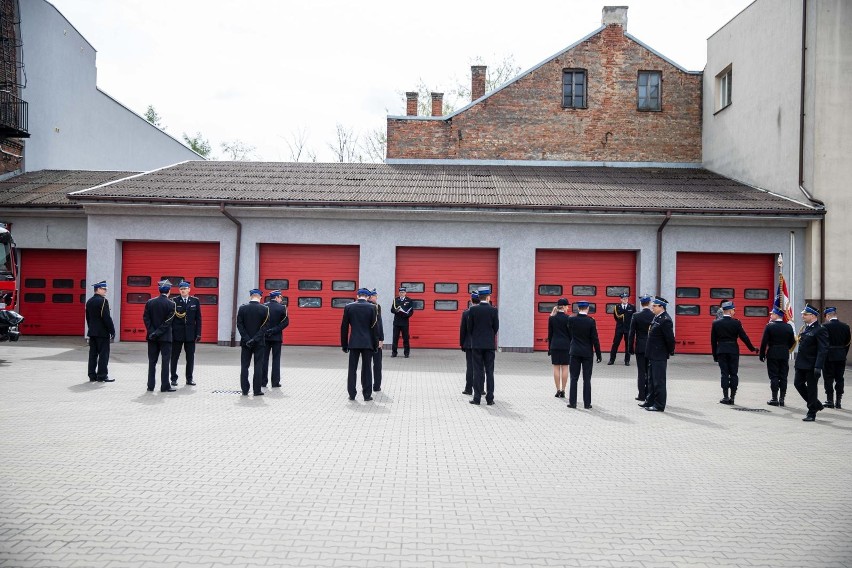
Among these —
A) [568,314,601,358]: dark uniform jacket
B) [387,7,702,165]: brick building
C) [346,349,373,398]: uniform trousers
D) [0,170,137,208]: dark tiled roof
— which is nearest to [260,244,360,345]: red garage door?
[0,170,137,208]: dark tiled roof

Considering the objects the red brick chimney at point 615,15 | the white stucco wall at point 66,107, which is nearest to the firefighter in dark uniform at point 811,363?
the red brick chimney at point 615,15

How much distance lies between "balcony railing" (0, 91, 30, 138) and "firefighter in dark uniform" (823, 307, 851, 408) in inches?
976

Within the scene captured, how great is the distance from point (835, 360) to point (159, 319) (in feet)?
38.3

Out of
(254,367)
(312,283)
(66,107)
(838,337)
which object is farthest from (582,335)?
(66,107)

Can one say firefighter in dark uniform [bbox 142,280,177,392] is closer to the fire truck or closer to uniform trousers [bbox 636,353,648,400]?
the fire truck

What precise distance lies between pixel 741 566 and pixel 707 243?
16.7 meters

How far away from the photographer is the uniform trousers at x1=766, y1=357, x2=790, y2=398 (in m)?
12.1

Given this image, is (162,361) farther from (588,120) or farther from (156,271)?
(588,120)

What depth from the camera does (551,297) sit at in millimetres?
20391

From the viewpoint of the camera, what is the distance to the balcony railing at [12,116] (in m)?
24.4

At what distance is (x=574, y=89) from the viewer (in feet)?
86.0

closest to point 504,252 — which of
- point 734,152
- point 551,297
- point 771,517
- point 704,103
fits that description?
point 551,297

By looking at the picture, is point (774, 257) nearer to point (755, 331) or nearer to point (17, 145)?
point (755, 331)

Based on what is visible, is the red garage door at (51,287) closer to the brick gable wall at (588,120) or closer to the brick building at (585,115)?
the brick building at (585,115)
